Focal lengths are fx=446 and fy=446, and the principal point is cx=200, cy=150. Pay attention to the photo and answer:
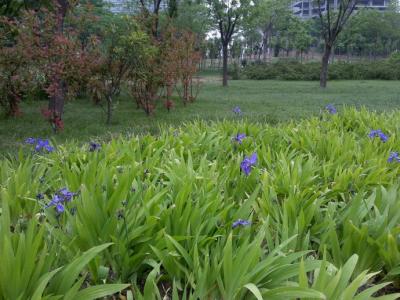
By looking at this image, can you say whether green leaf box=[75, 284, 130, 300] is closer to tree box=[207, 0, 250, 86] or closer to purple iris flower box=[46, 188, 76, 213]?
purple iris flower box=[46, 188, 76, 213]

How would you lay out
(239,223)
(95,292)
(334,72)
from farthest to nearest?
1. (334,72)
2. (239,223)
3. (95,292)

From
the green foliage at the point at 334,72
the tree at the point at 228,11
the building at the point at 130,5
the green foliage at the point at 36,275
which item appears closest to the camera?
the green foliage at the point at 36,275

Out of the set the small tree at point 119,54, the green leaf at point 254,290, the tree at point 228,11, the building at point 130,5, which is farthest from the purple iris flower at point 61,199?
the tree at point 228,11

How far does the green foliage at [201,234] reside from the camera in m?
1.43

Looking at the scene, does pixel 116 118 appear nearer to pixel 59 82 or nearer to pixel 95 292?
pixel 59 82

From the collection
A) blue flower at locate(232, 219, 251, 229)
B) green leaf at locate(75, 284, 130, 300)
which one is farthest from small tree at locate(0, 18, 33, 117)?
green leaf at locate(75, 284, 130, 300)

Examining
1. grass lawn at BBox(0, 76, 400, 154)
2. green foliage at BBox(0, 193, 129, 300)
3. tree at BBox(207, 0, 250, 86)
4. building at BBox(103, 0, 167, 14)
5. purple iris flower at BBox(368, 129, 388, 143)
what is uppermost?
building at BBox(103, 0, 167, 14)

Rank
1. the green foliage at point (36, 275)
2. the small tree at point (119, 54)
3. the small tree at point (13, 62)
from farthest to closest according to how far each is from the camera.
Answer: the small tree at point (119, 54) < the small tree at point (13, 62) < the green foliage at point (36, 275)

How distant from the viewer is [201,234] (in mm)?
1860

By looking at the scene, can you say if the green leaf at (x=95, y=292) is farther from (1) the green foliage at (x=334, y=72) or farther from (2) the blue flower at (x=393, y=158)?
(1) the green foliage at (x=334, y=72)

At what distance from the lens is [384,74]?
28281 mm

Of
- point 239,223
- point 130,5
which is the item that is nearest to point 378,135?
point 239,223

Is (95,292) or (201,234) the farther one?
(201,234)

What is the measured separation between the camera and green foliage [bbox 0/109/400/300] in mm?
1435
